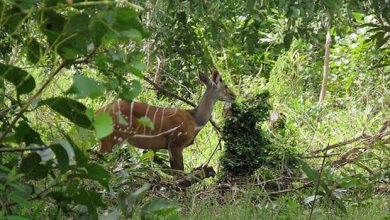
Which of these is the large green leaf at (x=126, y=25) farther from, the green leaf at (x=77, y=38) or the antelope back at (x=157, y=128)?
the antelope back at (x=157, y=128)

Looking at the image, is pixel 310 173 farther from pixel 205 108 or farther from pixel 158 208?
pixel 205 108

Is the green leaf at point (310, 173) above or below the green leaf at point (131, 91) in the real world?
below

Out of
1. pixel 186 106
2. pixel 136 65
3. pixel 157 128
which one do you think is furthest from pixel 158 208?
pixel 186 106

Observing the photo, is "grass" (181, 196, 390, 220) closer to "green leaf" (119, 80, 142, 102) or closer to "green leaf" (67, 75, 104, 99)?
"green leaf" (119, 80, 142, 102)

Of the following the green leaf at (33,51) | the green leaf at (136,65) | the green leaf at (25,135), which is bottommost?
the green leaf at (25,135)

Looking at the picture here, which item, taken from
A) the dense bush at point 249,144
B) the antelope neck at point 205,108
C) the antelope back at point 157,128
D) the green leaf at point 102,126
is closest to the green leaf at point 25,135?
the green leaf at point 102,126

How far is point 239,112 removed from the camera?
6.04 m

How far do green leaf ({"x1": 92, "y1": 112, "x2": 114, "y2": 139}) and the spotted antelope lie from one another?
4.26 m

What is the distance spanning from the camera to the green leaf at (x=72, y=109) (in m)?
2.00

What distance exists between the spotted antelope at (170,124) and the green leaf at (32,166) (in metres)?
3.77

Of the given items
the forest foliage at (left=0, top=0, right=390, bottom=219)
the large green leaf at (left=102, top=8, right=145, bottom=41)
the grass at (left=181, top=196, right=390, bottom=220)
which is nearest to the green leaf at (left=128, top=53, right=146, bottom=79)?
the forest foliage at (left=0, top=0, right=390, bottom=219)

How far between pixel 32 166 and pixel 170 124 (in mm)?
4441

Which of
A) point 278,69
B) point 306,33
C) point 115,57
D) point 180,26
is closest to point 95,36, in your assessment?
point 115,57

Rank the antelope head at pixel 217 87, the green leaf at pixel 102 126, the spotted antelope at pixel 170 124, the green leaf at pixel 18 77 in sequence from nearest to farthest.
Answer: the green leaf at pixel 102 126 < the green leaf at pixel 18 77 < the spotted antelope at pixel 170 124 < the antelope head at pixel 217 87
